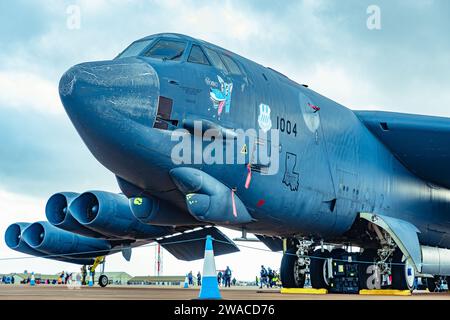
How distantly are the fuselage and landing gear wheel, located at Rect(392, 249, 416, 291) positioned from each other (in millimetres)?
1259

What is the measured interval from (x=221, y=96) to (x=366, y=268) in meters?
6.31

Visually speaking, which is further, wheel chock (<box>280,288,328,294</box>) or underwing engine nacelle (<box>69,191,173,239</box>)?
underwing engine nacelle (<box>69,191,173,239</box>)

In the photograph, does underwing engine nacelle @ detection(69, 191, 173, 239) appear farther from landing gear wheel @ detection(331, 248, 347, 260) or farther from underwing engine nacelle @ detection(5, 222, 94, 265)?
underwing engine nacelle @ detection(5, 222, 94, 265)

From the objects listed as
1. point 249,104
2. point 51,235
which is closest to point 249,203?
point 249,104

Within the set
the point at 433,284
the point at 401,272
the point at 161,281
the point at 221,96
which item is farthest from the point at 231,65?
the point at 161,281

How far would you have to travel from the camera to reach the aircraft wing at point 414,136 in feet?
47.7

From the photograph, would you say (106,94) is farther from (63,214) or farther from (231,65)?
(63,214)

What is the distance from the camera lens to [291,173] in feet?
38.3

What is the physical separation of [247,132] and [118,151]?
2.41 meters

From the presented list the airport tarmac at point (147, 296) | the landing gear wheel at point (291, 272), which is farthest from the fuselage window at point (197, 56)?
the landing gear wheel at point (291, 272)

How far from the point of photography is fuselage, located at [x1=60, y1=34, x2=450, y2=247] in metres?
9.03

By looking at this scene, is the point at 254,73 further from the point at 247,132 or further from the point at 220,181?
the point at 220,181

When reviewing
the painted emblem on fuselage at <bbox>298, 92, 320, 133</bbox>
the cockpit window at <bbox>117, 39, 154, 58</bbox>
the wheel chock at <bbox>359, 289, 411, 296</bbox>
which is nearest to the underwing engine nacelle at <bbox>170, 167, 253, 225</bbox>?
the cockpit window at <bbox>117, 39, 154, 58</bbox>

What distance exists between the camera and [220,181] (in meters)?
10.3
